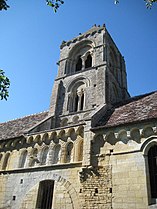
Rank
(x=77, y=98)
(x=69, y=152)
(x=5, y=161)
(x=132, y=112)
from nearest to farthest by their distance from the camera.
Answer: (x=69, y=152)
(x=132, y=112)
(x=5, y=161)
(x=77, y=98)

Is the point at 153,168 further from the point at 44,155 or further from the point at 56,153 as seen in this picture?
the point at 44,155

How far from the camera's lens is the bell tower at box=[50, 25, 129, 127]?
59.8 ft

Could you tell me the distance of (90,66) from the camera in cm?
2217

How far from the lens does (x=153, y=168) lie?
10.4m

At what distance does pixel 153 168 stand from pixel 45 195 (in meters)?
6.62

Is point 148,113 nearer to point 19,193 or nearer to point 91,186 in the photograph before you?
point 91,186

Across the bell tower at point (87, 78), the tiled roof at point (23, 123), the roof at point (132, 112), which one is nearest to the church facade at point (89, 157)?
the roof at point (132, 112)

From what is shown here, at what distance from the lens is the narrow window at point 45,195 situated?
40.0ft

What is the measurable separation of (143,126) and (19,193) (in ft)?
29.1

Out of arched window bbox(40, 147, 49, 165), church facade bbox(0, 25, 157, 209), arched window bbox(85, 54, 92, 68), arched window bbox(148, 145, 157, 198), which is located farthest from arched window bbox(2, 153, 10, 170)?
arched window bbox(85, 54, 92, 68)

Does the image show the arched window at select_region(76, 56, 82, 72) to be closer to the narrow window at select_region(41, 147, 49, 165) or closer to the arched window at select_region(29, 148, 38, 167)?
the narrow window at select_region(41, 147, 49, 165)

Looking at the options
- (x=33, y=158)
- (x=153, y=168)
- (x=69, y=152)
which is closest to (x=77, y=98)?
(x=69, y=152)

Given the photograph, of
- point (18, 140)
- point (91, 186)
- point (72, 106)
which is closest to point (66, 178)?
point (91, 186)

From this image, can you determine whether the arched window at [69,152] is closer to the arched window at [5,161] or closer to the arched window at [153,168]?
the arched window at [153,168]
